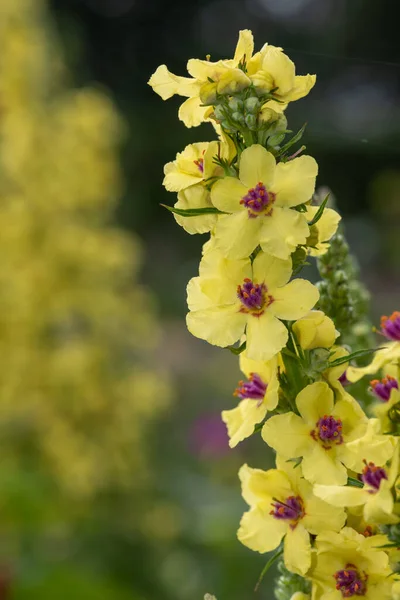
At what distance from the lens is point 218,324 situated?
1.51ft

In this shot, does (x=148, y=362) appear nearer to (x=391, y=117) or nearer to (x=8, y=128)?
(x=8, y=128)

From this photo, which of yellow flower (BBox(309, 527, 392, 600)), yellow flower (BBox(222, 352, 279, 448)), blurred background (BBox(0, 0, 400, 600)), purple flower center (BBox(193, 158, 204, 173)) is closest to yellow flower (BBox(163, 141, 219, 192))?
purple flower center (BBox(193, 158, 204, 173))

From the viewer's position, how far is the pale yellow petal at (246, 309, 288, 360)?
426 mm

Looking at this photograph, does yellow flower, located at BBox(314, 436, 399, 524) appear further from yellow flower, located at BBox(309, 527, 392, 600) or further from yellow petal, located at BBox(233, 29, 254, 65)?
A: yellow petal, located at BBox(233, 29, 254, 65)

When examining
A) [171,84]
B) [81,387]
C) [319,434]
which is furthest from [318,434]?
[81,387]

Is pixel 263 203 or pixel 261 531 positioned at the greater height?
pixel 263 203

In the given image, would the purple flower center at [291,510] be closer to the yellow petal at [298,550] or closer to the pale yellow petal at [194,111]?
the yellow petal at [298,550]

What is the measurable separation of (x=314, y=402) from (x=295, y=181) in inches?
4.7

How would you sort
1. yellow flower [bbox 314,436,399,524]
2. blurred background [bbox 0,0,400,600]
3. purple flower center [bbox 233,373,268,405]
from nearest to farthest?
yellow flower [bbox 314,436,399,524], purple flower center [bbox 233,373,268,405], blurred background [bbox 0,0,400,600]

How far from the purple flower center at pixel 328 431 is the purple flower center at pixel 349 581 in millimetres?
65

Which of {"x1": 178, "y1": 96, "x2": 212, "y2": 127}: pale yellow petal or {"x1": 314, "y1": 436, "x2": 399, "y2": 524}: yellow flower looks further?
{"x1": 178, "y1": 96, "x2": 212, "y2": 127}: pale yellow petal

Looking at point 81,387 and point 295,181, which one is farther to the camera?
point 81,387

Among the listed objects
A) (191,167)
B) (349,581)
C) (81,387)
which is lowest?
(349,581)

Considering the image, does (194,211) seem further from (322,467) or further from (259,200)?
(322,467)
